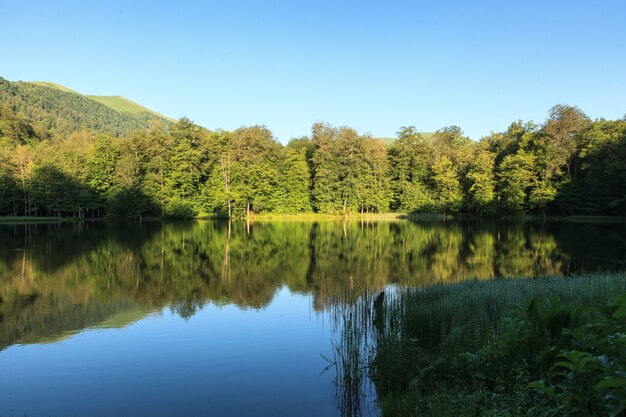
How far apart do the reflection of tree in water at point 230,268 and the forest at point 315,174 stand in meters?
27.1

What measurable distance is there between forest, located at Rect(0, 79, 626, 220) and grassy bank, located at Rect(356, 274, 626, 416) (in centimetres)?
5570

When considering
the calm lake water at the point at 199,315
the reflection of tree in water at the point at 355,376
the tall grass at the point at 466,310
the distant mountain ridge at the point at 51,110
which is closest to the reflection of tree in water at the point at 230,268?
the calm lake water at the point at 199,315

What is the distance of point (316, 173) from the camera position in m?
70.2

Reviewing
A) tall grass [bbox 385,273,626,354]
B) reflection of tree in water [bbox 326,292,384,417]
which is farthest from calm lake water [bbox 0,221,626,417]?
tall grass [bbox 385,273,626,354]

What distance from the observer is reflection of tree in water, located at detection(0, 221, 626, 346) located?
14.8m

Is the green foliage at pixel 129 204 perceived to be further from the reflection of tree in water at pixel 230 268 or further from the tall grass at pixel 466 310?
the tall grass at pixel 466 310

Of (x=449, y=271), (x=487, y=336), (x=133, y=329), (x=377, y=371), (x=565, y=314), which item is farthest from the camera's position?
(x=449, y=271)

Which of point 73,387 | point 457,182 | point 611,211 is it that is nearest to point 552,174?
point 611,211

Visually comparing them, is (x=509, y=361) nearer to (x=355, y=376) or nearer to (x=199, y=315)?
(x=355, y=376)

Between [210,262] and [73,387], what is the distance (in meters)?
15.7

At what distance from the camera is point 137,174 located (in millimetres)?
65375

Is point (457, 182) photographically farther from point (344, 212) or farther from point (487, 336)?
point (487, 336)

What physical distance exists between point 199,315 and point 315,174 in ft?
192

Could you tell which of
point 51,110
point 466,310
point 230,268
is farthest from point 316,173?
point 51,110
